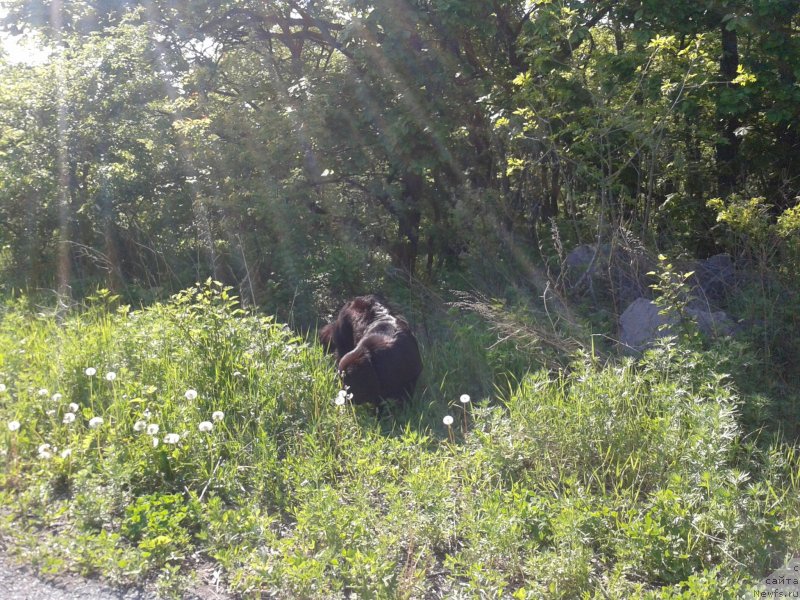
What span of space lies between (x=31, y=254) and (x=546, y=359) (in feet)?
24.5

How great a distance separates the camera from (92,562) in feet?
13.2

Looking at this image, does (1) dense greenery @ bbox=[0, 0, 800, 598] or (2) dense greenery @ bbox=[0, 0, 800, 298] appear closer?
(1) dense greenery @ bbox=[0, 0, 800, 598]

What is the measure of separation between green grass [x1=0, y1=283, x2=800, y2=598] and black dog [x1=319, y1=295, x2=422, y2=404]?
231mm

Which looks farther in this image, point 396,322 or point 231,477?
point 396,322

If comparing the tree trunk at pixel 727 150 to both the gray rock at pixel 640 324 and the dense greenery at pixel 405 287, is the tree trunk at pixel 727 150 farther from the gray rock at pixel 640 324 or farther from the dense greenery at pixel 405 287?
the gray rock at pixel 640 324

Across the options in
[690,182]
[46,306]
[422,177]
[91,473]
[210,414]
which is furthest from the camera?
[422,177]

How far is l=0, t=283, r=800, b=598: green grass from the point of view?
13.3 ft

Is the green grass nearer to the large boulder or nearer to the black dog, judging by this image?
the black dog

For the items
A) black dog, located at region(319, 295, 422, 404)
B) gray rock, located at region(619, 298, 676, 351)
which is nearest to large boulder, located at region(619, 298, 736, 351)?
gray rock, located at region(619, 298, 676, 351)

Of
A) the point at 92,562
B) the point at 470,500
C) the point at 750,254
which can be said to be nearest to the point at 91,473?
the point at 92,562

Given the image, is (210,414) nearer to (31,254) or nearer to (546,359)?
(546,359)

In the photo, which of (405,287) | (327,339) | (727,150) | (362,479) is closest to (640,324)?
(327,339)

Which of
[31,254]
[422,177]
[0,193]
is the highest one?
[422,177]

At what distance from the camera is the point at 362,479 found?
5.03m
